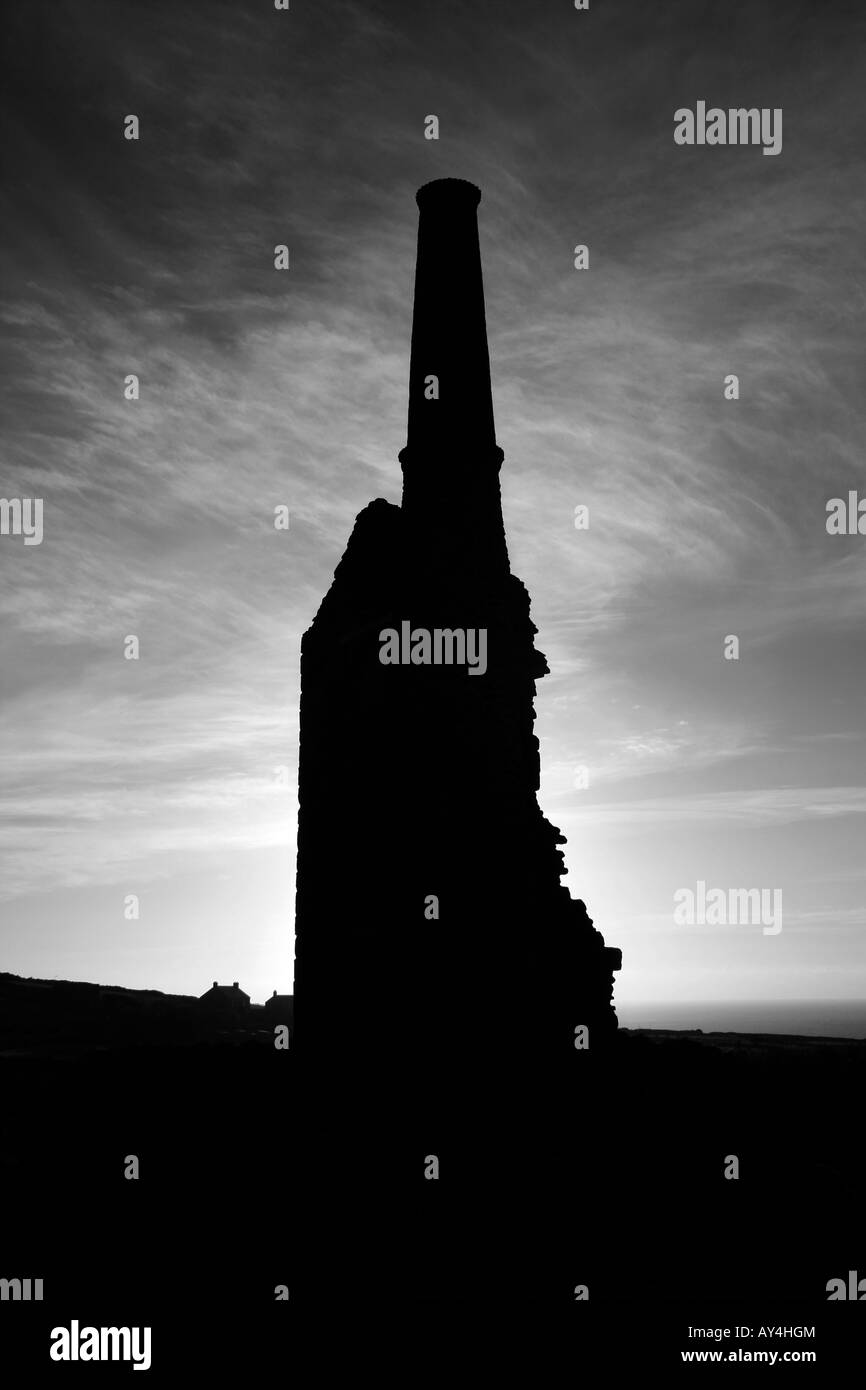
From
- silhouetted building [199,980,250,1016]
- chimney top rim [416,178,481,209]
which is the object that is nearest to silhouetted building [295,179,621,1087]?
chimney top rim [416,178,481,209]

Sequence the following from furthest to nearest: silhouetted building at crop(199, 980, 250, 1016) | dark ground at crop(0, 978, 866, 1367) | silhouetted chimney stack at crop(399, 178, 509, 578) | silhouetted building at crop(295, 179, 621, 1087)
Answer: silhouetted building at crop(199, 980, 250, 1016), silhouetted chimney stack at crop(399, 178, 509, 578), silhouetted building at crop(295, 179, 621, 1087), dark ground at crop(0, 978, 866, 1367)

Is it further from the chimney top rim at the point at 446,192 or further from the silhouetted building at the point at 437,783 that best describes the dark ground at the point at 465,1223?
the chimney top rim at the point at 446,192

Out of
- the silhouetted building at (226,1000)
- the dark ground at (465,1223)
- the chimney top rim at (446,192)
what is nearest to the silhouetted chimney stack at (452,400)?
the chimney top rim at (446,192)

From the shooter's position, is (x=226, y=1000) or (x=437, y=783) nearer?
(x=437, y=783)

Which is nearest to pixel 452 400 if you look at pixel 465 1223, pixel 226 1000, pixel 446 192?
pixel 446 192

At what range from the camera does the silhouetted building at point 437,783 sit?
1448 cm

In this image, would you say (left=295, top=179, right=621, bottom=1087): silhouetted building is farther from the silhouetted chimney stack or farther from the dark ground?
the dark ground

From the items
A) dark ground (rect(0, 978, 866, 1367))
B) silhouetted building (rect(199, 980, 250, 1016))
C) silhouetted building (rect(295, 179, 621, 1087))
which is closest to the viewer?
dark ground (rect(0, 978, 866, 1367))

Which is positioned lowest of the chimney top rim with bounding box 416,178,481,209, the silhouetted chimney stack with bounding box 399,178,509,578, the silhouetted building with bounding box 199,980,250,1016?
the silhouetted building with bounding box 199,980,250,1016

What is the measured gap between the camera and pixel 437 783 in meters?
14.9

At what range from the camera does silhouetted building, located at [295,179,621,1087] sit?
14477mm

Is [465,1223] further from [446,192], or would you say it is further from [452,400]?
[446,192]

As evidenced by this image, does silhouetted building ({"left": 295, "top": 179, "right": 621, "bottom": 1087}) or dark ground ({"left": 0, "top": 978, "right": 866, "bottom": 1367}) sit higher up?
silhouetted building ({"left": 295, "top": 179, "right": 621, "bottom": 1087})
